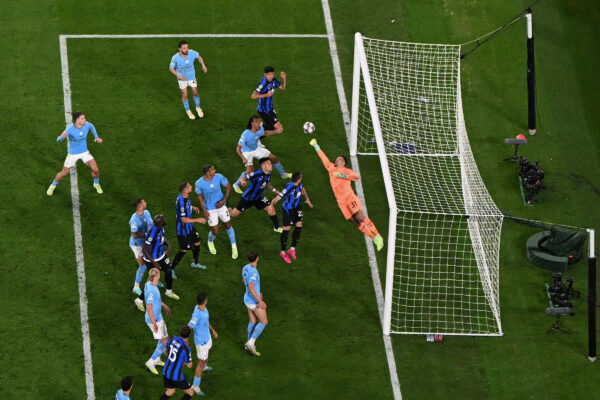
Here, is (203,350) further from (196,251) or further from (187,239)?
(196,251)

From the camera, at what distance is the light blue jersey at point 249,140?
88.9 feet

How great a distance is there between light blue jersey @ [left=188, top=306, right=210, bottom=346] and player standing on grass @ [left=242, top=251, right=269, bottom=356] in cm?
103

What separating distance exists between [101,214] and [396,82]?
25.0 feet

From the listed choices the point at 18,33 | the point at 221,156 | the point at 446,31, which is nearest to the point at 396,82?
the point at 446,31

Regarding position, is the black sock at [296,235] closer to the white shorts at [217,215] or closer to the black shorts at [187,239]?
the white shorts at [217,215]

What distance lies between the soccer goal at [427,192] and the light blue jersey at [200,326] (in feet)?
12.0

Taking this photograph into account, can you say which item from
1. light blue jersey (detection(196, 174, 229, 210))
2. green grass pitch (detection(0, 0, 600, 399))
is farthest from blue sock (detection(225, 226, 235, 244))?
light blue jersey (detection(196, 174, 229, 210))

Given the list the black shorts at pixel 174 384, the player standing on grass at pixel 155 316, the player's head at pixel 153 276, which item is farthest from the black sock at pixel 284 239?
the black shorts at pixel 174 384

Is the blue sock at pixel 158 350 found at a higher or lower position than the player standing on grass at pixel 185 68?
lower

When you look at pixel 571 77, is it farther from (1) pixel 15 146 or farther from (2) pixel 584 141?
(1) pixel 15 146

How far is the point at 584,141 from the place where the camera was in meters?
29.9

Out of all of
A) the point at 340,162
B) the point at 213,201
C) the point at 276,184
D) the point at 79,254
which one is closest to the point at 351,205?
the point at 340,162

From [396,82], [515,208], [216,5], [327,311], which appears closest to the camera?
[327,311]

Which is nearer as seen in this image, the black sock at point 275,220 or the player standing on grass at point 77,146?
the player standing on grass at point 77,146
